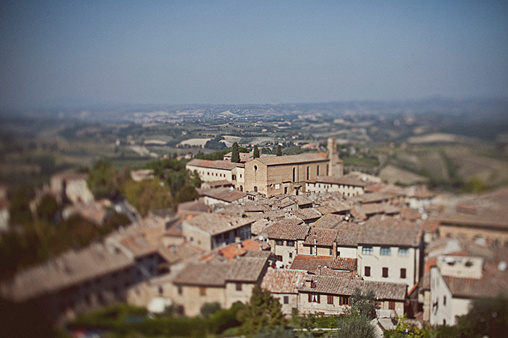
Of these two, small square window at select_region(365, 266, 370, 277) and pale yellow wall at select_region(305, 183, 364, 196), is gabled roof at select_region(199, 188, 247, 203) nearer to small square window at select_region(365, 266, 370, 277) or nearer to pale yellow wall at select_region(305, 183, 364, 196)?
pale yellow wall at select_region(305, 183, 364, 196)

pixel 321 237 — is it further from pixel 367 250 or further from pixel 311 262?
pixel 367 250

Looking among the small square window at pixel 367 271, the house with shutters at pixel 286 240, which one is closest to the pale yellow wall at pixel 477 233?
the house with shutters at pixel 286 240

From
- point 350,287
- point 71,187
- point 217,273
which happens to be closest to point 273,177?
point 217,273

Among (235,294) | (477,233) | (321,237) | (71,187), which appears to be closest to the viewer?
(71,187)

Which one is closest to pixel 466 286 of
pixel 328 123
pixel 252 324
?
pixel 252 324

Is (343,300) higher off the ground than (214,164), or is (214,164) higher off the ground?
(214,164)

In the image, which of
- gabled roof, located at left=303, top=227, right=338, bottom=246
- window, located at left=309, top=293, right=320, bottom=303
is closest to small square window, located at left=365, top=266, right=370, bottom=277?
window, located at left=309, top=293, right=320, bottom=303

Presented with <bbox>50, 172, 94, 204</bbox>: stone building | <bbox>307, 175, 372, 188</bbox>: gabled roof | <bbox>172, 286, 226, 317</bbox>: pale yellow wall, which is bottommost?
<bbox>307, 175, 372, 188</bbox>: gabled roof

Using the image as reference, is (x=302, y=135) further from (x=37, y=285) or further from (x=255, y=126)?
(x=37, y=285)

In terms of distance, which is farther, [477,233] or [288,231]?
[288,231]
